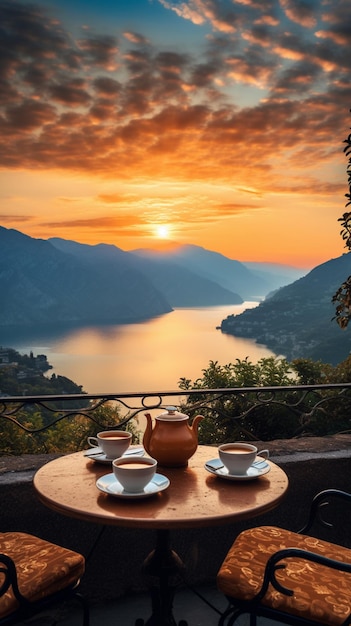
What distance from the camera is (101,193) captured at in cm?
2305

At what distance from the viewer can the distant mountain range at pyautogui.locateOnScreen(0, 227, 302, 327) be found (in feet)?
182

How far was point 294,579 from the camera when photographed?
197 cm

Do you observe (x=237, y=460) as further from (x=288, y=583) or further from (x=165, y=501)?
(x=288, y=583)

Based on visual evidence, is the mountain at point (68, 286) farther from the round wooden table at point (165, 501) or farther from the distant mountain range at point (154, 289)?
the round wooden table at point (165, 501)

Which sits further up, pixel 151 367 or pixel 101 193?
pixel 101 193

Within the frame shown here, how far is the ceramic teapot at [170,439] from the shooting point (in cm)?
209

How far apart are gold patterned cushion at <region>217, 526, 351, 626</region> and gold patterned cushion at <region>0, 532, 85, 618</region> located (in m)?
0.55

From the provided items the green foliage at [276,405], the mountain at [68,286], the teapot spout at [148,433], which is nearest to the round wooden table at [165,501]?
the teapot spout at [148,433]

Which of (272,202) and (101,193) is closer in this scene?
(272,202)

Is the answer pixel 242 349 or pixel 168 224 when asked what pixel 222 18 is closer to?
pixel 168 224

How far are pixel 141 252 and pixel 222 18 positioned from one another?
249 ft

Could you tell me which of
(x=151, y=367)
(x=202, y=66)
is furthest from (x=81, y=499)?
(x=151, y=367)

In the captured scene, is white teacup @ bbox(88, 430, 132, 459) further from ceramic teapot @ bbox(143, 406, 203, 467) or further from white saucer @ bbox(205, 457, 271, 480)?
white saucer @ bbox(205, 457, 271, 480)

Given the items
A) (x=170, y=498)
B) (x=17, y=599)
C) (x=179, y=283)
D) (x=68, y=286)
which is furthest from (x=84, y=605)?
(x=179, y=283)
